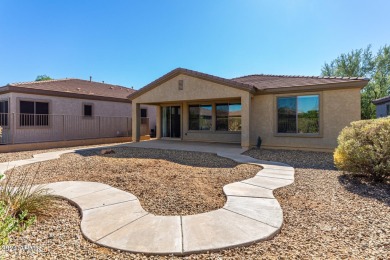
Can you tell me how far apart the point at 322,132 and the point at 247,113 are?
388 centimetres

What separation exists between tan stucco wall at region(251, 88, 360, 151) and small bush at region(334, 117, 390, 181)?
5.10m

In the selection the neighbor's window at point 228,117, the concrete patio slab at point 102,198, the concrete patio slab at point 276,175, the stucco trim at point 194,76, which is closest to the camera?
the concrete patio slab at point 102,198

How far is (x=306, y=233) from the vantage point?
299 centimetres

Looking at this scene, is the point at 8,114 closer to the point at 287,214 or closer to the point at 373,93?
the point at 287,214

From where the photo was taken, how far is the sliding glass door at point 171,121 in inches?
655

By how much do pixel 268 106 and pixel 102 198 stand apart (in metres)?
10.1

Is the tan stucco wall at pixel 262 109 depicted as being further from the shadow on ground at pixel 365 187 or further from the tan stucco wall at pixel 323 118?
the shadow on ground at pixel 365 187

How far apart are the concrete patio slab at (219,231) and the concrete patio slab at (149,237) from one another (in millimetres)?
135

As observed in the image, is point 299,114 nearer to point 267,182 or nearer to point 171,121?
point 267,182

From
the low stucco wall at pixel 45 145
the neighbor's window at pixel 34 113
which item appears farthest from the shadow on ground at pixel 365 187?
the neighbor's window at pixel 34 113

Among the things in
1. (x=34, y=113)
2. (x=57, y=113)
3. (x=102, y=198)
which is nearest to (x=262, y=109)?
(x=102, y=198)

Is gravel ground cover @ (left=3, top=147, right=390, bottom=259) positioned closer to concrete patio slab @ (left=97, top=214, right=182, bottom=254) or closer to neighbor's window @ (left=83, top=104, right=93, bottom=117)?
concrete patio slab @ (left=97, top=214, right=182, bottom=254)

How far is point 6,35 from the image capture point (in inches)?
656

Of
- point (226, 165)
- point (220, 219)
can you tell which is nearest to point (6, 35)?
point (226, 165)
